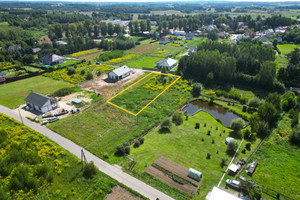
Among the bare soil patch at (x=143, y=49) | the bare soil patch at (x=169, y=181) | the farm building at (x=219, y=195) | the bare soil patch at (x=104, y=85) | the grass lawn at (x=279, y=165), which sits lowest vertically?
the bare soil patch at (x=104, y=85)

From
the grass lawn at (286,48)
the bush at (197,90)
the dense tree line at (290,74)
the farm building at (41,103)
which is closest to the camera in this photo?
the farm building at (41,103)

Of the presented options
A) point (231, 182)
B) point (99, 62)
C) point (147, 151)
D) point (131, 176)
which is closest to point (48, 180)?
point (131, 176)

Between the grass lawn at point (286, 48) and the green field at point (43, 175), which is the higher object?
the grass lawn at point (286, 48)

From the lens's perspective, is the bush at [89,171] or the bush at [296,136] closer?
the bush at [89,171]

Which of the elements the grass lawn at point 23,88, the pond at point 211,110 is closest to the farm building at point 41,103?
the grass lawn at point 23,88

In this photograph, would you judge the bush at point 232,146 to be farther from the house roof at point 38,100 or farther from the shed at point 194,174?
the house roof at point 38,100

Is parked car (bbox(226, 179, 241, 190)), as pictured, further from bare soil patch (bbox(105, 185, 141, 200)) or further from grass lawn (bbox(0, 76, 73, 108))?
grass lawn (bbox(0, 76, 73, 108))

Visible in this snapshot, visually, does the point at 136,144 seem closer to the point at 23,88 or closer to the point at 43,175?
the point at 43,175
